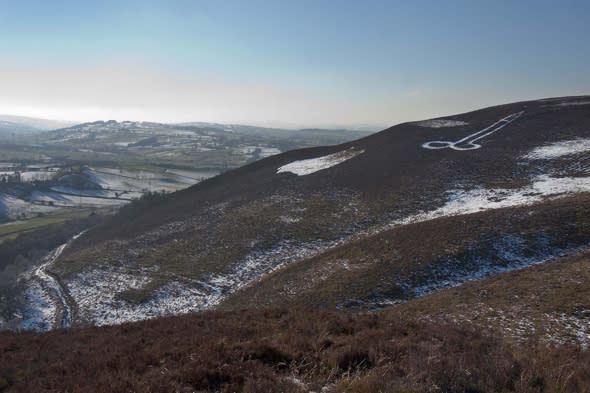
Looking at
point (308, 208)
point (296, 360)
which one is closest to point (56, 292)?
point (308, 208)

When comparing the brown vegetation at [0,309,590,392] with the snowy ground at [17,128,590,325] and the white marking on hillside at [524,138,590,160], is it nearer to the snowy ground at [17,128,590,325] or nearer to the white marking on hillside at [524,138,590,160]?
the snowy ground at [17,128,590,325]

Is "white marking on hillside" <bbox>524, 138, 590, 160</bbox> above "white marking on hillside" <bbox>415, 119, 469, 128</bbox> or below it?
below

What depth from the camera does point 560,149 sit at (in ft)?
146

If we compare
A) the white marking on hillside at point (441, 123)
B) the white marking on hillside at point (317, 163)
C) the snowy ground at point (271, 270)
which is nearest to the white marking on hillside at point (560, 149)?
the snowy ground at point (271, 270)

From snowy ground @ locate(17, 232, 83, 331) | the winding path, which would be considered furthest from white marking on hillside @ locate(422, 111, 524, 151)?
snowy ground @ locate(17, 232, 83, 331)

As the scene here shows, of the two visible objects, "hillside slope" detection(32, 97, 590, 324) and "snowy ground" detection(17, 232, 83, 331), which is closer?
"snowy ground" detection(17, 232, 83, 331)

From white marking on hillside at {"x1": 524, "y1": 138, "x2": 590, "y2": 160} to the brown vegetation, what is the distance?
3796cm

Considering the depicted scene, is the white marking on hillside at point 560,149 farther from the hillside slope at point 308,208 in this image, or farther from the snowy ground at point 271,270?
the snowy ground at point 271,270

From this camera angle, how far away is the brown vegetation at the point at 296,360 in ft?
25.6

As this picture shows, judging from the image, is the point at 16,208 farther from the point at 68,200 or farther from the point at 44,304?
the point at 44,304

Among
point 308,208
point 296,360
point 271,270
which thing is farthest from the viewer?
point 308,208

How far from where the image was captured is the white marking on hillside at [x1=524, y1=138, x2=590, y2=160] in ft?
141

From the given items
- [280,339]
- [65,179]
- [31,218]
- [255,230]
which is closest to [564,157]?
[255,230]

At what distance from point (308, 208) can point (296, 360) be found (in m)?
31.5
